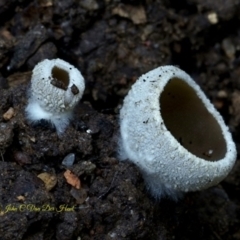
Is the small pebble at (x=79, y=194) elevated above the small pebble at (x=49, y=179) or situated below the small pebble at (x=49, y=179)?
below

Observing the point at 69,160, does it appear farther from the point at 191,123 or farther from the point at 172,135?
the point at 191,123

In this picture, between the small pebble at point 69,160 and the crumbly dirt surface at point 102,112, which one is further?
the small pebble at point 69,160

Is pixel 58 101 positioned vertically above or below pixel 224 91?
above

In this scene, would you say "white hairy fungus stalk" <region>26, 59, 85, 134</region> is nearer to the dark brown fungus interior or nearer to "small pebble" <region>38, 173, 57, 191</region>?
"small pebble" <region>38, 173, 57, 191</region>

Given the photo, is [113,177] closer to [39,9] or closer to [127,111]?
[127,111]

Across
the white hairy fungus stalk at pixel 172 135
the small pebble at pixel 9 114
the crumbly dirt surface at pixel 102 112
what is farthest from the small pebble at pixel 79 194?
the small pebble at pixel 9 114

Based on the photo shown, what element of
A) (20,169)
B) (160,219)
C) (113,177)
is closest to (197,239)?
(160,219)

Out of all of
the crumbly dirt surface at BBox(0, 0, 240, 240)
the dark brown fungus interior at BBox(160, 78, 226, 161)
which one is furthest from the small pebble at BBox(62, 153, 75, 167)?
the dark brown fungus interior at BBox(160, 78, 226, 161)

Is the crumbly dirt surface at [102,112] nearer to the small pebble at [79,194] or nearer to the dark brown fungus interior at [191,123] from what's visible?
the small pebble at [79,194]
